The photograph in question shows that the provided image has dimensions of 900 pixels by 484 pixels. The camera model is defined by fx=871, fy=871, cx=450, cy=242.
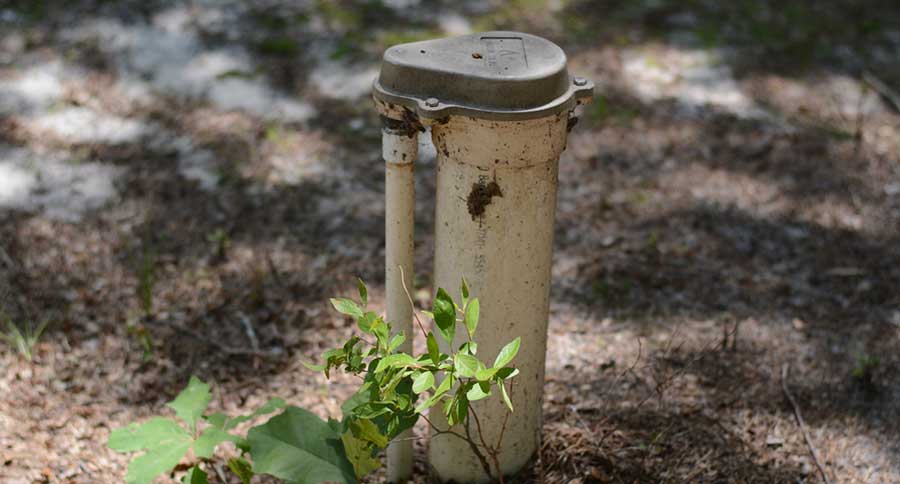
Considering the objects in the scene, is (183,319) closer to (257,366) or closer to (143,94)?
(257,366)

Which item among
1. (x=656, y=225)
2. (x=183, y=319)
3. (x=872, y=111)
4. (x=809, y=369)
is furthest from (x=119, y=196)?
(x=872, y=111)

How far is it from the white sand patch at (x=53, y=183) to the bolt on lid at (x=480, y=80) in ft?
6.37

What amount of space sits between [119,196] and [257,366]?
114 cm

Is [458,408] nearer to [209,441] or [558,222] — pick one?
[209,441]

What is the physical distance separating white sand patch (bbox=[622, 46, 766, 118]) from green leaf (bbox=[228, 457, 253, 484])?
287cm

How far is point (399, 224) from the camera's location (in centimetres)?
193

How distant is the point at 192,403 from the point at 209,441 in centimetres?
15

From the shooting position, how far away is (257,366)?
265 centimetres

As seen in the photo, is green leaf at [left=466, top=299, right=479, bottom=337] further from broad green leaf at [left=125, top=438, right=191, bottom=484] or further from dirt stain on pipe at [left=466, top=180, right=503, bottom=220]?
broad green leaf at [left=125, top=438, right=191, bottom=484]

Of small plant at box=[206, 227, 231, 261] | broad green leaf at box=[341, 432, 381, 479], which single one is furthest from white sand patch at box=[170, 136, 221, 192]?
broad green leaf at box=[341, 432, 381, 479]

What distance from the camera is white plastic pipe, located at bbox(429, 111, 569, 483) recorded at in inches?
68.7

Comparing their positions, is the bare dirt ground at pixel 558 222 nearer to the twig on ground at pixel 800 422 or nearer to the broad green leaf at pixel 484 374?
the twig on ground at pixel 800 422

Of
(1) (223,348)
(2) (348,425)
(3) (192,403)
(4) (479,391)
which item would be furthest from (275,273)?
(4) (479,391)

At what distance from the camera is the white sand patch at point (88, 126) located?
3691 millimetres
